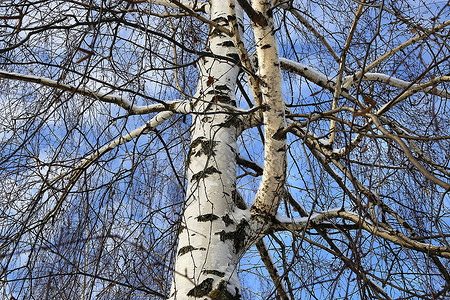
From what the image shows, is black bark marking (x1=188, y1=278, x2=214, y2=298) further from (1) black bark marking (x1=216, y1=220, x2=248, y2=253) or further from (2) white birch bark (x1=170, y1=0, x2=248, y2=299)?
(1) black bark marking (x1=216, y1=220, x2=248, y2=253)

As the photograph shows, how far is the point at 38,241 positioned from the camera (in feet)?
6.69

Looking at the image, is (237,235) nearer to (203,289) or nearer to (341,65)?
(203,289)

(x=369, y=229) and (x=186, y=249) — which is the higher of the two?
(x=369, y=229)

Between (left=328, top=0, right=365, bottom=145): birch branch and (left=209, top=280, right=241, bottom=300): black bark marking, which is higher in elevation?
(left=328, top=0, right=365, bottom=145): birch branch

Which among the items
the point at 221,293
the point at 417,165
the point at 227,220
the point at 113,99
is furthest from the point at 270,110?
the point at 113,99

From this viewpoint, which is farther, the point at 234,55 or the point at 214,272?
the point at 234,55

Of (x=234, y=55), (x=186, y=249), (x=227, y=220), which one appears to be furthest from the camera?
(x=234, y=55)

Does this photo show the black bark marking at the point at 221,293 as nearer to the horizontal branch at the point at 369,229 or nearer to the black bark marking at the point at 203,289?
the black bark marking at the point at 203,289

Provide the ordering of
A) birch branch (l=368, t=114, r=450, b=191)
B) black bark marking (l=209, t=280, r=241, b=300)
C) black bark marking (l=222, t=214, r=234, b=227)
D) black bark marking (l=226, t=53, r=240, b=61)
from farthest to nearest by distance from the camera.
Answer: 1. black bark marking (l=226, t=53, r=240, b=61)
2. black bark marking (l=222, t=214, r=234, b=227)
3. black bark marking (l=209, t=280, r=241, b=300)
4. birch branch (l=368, t=114, r=450, b=191)

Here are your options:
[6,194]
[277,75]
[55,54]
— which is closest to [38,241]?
[6,194]

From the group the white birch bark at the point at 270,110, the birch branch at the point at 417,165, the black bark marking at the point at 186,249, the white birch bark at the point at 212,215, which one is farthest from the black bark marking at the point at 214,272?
the birch branch at the point at 417,165

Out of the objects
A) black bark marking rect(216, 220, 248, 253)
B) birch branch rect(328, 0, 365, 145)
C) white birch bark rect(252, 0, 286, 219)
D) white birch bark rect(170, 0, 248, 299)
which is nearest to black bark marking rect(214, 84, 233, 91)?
white birch bark rect(170, 0, 248, 299)

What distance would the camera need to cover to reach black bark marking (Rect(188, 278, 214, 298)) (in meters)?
1.63

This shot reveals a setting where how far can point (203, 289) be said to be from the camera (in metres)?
1.64
